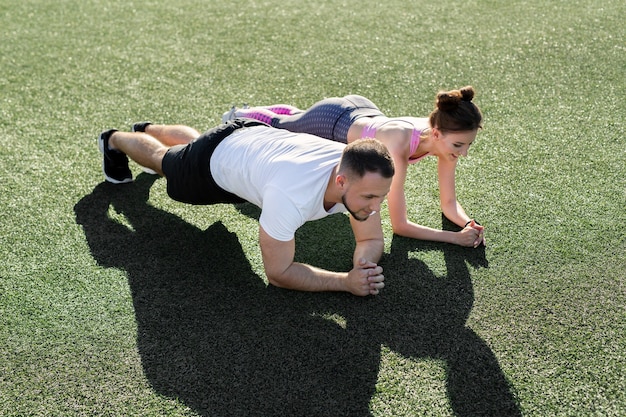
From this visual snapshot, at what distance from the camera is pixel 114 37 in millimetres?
5844

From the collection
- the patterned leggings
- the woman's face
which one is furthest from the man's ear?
the patterned leggings

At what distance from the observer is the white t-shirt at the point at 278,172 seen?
115 inches

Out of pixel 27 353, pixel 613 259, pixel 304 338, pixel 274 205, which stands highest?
pixel 274 205

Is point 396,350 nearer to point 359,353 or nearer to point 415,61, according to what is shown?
point 359,353

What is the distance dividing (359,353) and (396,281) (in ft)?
1.68

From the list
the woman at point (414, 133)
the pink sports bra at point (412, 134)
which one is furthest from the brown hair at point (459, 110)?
the pink sports bra at point (412, 134)

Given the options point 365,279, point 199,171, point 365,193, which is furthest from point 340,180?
point 199,171

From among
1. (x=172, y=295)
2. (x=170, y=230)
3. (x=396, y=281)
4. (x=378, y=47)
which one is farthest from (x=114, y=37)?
(x=396, y=281)

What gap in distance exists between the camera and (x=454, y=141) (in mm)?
3293

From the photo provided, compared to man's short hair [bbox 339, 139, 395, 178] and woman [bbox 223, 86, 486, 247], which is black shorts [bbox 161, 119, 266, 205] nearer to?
woman [bbox 223, 86, 486, 247]

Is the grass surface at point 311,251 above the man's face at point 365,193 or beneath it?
beneath

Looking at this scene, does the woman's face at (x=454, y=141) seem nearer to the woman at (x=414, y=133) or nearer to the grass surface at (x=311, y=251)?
the woman at (x=414, y=133)

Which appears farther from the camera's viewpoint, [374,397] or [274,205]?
[274,205]

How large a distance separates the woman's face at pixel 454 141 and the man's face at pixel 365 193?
59 centimetres
